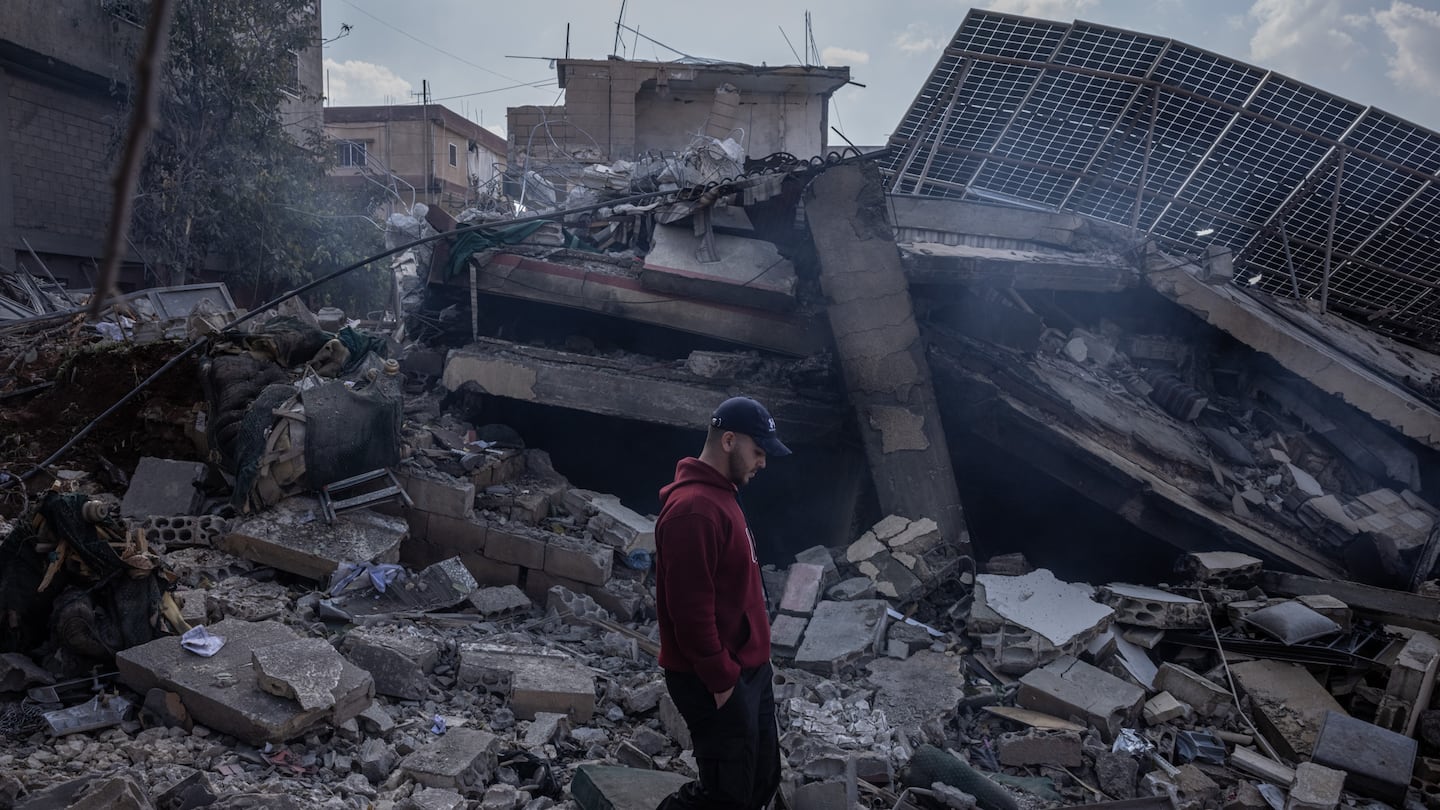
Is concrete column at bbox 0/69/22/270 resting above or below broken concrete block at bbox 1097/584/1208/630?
above

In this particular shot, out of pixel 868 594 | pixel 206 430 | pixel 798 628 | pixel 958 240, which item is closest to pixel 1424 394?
pixel 958 240

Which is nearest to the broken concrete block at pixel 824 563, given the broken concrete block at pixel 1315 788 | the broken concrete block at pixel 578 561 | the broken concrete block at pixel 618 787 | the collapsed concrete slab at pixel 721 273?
the broken concrete block at pixel 578 561

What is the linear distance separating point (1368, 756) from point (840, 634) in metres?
3.00

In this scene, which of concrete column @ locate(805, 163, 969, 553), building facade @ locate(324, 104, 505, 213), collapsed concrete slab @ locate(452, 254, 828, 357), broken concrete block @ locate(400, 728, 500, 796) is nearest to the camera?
broken concrete block @ locate(400, 728, 500, 796)

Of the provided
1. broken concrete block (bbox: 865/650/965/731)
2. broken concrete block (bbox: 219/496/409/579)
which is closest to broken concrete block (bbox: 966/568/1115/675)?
broken concrete block (bbox: 865/650/965/731)

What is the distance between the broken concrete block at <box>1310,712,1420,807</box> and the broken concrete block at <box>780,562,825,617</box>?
3.09 meters

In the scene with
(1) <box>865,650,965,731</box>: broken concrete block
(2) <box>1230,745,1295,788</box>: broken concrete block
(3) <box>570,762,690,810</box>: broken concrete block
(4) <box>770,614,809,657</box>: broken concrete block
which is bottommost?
(2) <box>1230,745,1295,788</box>: broken concrete block

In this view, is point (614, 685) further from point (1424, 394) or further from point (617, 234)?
point (1424, 394)

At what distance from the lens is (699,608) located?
2.76 m

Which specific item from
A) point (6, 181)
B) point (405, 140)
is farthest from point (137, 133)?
point (405, 140)

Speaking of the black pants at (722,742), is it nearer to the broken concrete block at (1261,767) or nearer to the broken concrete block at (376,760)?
the broken concrete block at (376,760)

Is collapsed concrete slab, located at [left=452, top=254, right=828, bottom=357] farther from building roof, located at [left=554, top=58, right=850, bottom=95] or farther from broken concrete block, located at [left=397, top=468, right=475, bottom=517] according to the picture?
building roof, located at [left=554, top=58, right=850, bottom=95]

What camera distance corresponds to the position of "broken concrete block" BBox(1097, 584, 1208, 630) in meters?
5.93

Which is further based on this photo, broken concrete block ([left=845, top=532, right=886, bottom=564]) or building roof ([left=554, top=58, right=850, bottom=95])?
building roof ([left=554, top=58, right=850, bottom=95])
